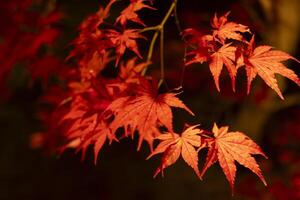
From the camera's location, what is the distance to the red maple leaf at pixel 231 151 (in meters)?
1.61

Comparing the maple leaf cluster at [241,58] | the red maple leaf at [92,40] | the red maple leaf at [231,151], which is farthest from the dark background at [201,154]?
the red maple leaf at [231,151]

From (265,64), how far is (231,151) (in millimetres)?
415

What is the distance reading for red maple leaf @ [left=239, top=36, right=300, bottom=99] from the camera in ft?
5.23

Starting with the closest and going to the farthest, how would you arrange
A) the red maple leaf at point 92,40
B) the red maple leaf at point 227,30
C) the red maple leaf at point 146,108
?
the red maple leaf at point 146,108, the red maple leaf at point 227,30, the red maple leaf at point 92,40

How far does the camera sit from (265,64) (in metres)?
1.65

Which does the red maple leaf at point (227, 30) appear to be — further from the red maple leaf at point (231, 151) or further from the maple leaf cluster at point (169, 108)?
the red maple leaf at point (231, 151)

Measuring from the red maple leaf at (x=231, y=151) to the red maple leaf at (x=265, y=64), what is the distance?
0.23 m

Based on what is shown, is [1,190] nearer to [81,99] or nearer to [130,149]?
[130,149]

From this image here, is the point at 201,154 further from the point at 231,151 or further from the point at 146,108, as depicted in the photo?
the point at 146,108

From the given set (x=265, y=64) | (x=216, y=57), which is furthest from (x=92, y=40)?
(x=265, y=64)

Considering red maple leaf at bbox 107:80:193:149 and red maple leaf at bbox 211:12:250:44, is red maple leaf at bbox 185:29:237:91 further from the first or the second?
red maple leaf at bbox 107:80:193:149

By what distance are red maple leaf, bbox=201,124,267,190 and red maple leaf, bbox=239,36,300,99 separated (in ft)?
0.75

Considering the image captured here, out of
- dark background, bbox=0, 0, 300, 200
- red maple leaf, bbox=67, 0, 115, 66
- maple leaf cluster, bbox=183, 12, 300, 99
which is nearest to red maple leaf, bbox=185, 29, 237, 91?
maple leaf cluster, bbox=183, 12, 300, 99

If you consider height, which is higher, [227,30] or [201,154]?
[227,30]
